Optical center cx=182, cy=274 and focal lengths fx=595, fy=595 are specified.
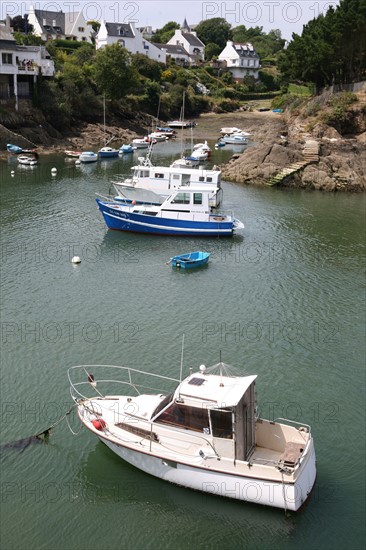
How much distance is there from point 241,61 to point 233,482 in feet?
475

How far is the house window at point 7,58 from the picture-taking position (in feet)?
277

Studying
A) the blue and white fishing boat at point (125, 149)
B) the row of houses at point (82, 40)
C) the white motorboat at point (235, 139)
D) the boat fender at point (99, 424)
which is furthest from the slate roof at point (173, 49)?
the boat fender at point (99, 424)

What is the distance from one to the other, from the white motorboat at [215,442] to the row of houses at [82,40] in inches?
3014

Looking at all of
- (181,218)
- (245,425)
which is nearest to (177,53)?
(181,218)

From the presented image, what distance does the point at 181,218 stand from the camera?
148 feet

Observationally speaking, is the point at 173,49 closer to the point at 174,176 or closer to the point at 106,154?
the point at 106,154

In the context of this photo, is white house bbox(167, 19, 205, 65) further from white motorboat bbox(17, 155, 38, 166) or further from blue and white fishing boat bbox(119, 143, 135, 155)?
white motorboat bbox(17, 155, 38, 166)

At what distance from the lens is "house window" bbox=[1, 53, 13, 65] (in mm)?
84338

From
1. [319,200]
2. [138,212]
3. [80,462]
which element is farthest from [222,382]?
[319,200]

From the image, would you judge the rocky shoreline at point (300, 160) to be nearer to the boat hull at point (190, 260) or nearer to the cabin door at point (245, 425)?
the boat hull at point (190, 260)

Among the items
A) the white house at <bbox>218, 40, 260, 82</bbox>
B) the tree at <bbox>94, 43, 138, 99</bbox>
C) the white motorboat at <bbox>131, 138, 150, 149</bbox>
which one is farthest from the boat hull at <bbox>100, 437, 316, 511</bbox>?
the white house at <bbox>218, 40, 260, 82</bbox>

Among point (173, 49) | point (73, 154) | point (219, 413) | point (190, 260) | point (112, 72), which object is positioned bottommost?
point (219, 413)

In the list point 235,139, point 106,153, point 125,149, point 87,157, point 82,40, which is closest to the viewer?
point 87,157

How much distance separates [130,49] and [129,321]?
111363 millimetres
